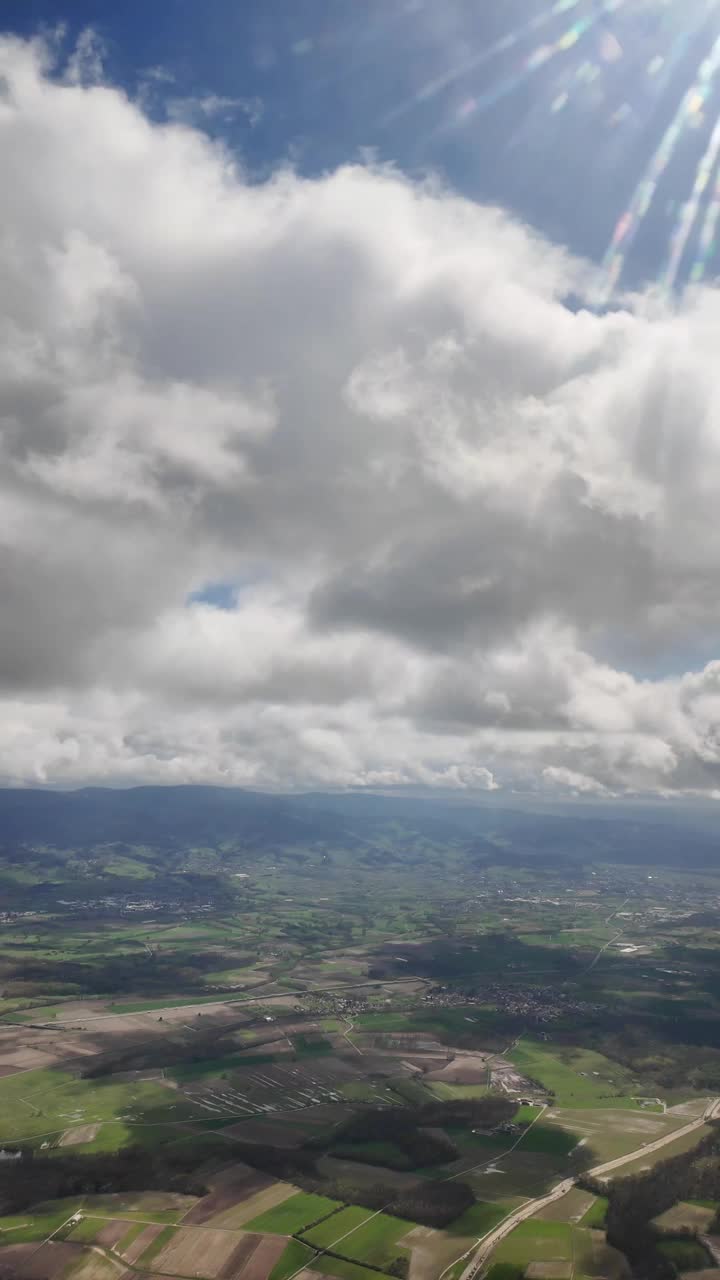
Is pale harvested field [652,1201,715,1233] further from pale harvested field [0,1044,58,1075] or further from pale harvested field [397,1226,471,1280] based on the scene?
pale harvested field [0,1044,58,1075]

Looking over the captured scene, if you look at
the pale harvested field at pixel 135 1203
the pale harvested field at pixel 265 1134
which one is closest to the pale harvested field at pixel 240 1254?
the pale harvested field at pixel 135 1203

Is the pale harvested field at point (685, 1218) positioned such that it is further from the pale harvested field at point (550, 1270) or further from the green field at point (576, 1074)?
the green field at point (576, 1074)

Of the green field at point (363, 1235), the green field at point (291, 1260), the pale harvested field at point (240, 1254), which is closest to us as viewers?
the green field at point (291, 1260)

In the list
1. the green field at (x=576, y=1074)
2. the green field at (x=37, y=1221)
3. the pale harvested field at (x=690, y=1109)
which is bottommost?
the green field at (x=576, y=1074)

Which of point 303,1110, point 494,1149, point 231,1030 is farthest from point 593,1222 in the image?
point 231,1030

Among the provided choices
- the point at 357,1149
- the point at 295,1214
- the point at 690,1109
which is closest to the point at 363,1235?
the point at 295,1214

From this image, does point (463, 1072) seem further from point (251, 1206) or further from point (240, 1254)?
point (240, 1254)

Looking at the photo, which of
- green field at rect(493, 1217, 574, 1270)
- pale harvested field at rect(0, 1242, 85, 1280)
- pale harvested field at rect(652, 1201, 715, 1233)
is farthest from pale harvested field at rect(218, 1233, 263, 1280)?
pale harvested field at rect(652, 1201, 715, 1233)
